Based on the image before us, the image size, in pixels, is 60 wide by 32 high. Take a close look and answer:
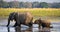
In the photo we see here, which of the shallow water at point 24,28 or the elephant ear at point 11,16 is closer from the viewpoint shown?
the shallow water at point 24,28

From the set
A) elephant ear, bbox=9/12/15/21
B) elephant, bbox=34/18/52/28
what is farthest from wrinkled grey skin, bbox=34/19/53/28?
elephant ear, bbox=9/12/15/21

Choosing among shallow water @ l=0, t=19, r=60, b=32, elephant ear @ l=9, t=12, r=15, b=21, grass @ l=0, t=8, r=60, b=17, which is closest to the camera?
shallow water @ l=0, t=19, r=60, b=32

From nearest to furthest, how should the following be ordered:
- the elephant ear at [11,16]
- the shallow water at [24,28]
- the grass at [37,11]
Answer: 1. the shallow water at [24,28]
2. the elephant ear at [11,16]
3. the grass at [37,11]

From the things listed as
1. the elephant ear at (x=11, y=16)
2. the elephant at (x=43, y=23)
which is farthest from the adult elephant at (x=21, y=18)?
the elephant at (x=43, y=23)

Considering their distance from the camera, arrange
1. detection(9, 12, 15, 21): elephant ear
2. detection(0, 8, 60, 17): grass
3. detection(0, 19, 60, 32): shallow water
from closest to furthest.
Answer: detection(0, 19, 60, 32): shallow water, detection(9, 12, 15, 21): elephant ear, detection(0, 8, 60, 17): grass

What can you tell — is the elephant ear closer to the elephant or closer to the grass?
the grass

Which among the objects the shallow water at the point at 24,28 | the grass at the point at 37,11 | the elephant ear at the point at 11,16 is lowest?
the shallow water at the point at 24,28

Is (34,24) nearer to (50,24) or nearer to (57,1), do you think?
(50,24)

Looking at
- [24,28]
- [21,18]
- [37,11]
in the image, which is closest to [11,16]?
[21,18]

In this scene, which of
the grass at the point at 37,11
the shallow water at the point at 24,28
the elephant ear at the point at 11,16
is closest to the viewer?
the shallow water at the point at 24,28

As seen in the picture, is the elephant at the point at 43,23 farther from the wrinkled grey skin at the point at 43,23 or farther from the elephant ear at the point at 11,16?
the elephant ear at the point at 11,16

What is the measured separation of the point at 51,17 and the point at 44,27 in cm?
36

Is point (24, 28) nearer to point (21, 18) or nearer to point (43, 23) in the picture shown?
point (21, 18)

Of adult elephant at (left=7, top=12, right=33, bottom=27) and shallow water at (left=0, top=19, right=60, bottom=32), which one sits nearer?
shallow water at (left=0, top=19, right=60, bottom=32)
